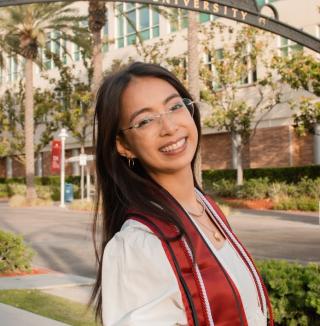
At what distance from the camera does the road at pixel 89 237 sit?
11.1m

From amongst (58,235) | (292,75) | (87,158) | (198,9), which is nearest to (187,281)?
→ (198,9)

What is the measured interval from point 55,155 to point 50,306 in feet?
84.4

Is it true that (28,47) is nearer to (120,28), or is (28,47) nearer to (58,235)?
(120,28)

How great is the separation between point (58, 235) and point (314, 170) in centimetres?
1411

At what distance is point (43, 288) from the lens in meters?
8.14

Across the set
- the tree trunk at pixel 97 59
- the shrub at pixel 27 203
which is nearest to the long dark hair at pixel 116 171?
the tree trunk at pixel 97 59

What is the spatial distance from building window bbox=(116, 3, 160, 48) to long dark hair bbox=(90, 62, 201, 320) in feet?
120

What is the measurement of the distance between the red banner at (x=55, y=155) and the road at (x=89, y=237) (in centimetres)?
965

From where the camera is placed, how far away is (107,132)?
189cm

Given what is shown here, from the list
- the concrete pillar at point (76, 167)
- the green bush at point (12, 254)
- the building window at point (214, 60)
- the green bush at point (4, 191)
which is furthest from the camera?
the concrete pillar at point (76, 167)

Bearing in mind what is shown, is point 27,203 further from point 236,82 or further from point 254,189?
point 236,82

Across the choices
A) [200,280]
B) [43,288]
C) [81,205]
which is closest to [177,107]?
[200,280]

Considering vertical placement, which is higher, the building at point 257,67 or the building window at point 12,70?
the building window at point 12,70

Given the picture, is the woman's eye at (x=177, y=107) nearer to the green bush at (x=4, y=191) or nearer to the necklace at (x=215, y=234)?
the necklace at (x=215, y=234)
